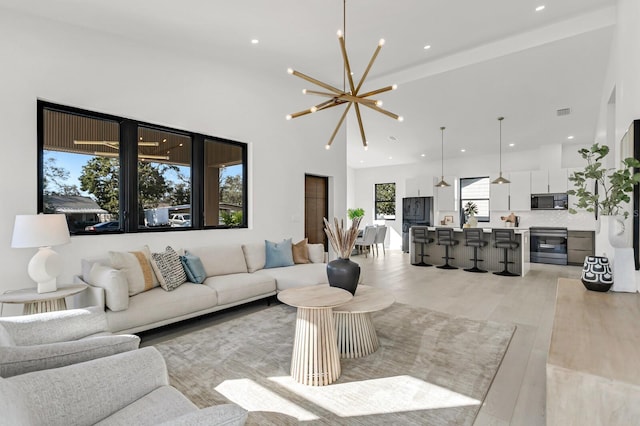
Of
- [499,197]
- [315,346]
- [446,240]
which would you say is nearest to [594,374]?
[315,346]

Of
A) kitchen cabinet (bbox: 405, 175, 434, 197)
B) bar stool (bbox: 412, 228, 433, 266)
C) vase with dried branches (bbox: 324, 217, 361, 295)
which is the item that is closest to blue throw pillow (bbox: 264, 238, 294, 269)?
vase with dried branches (bbox: 324, 217, 361, 295)

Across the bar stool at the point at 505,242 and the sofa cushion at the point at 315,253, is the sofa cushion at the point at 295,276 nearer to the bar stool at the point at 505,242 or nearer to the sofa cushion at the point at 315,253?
the sofa cushion at the point at 315,253

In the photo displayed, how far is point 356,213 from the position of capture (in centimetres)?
1081

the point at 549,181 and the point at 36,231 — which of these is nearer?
the point at 36,231

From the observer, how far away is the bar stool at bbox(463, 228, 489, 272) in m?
6.95

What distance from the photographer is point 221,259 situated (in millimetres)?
4277

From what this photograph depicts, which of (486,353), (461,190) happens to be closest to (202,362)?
(486,353)

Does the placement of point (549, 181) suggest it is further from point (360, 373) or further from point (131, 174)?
point (131, 174)

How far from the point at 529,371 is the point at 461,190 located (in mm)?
8271

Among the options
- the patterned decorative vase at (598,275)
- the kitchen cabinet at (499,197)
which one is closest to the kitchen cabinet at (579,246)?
the kitchen cabinet at (499,197)

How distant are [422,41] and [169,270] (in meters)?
4.50

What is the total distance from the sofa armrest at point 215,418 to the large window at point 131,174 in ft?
11.5

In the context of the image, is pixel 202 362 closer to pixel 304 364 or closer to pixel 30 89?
pixel 304 364

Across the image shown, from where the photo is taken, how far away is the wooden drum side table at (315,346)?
2.35m
